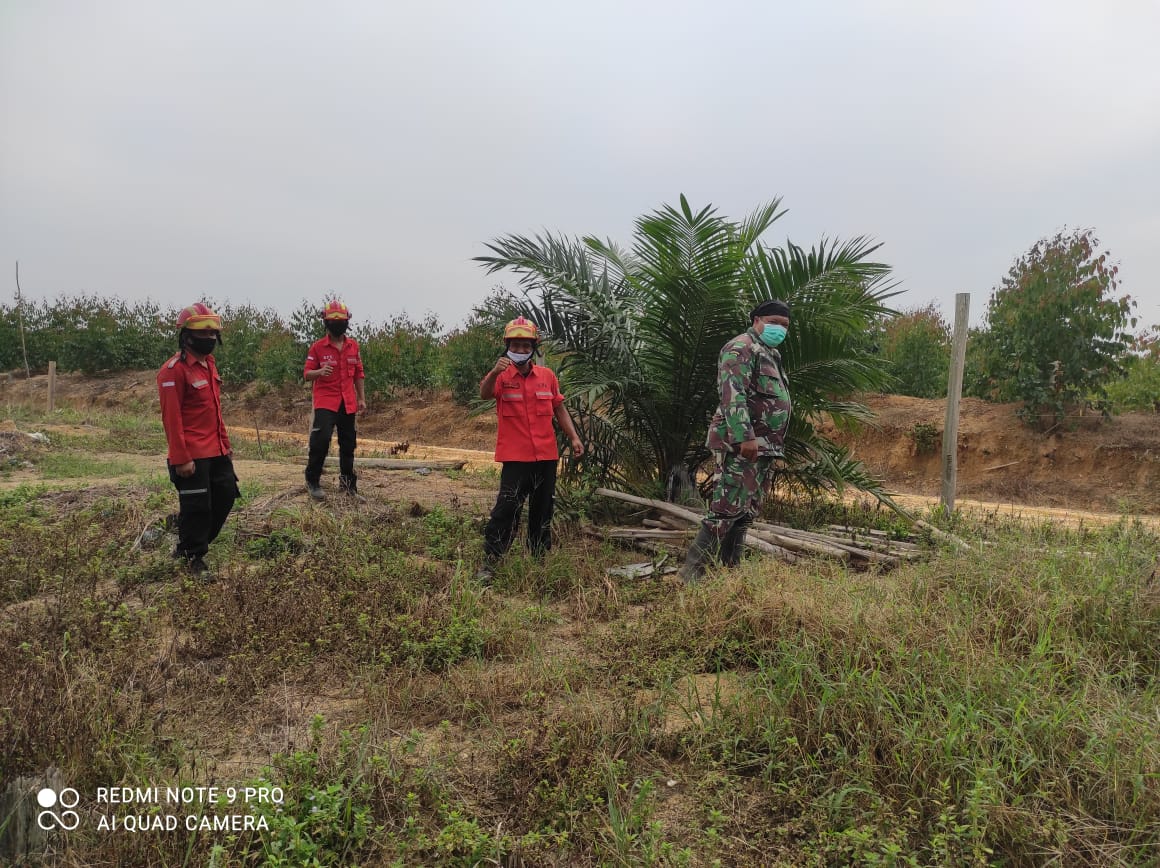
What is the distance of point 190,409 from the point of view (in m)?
4.73

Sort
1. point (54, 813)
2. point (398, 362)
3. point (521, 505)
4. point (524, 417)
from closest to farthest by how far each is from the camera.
Answer: point (54, 813)
point (524, 417)
point (521, 505)
point (398, 362)

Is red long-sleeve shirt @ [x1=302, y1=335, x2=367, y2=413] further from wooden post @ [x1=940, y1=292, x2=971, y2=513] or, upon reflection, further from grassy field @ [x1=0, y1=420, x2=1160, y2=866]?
wooden post @ [x1=940, y1=292, x2=971, y2=513]

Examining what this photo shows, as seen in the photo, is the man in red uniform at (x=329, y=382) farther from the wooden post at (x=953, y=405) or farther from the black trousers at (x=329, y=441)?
the wooden post at (x=953, y=405)

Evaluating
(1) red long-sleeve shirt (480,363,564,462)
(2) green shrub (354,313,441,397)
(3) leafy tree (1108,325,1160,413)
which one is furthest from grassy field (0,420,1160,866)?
(2) green shrub (354,313,441,397)

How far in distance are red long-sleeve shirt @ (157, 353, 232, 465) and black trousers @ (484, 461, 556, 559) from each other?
6.04 feet

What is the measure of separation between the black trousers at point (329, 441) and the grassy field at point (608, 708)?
214 centimetres

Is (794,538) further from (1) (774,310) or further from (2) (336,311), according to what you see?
(2) (336,311)

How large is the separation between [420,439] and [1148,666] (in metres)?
14.5

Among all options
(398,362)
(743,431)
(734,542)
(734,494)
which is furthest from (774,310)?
(398,362)

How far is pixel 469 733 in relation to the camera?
3008 mm

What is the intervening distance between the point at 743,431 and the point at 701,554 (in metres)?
0.82

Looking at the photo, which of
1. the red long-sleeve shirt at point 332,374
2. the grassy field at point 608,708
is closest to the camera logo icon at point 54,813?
the grassy field at point 608,708

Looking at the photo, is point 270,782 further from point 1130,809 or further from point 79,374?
point 79,374

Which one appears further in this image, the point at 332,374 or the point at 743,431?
the point at 332,374
